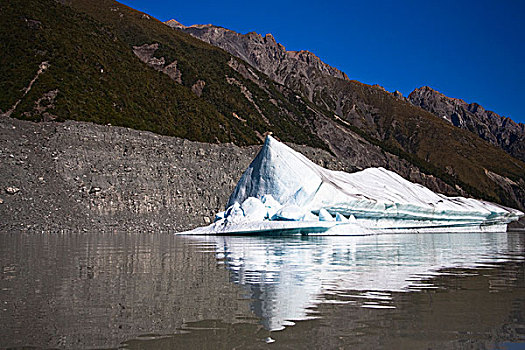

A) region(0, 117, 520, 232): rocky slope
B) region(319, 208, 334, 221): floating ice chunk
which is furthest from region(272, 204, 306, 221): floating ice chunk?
region(0, 117, 520, 232): rocky slope

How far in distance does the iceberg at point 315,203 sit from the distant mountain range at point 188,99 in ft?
76.0

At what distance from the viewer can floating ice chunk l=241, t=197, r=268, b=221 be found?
2828cm

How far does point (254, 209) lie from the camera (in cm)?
2872

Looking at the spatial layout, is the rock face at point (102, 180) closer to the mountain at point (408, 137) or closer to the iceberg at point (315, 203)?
the iceberg at point (315, 203)

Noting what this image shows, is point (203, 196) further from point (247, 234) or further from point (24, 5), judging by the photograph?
point (24, 5)

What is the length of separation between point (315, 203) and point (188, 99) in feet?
157

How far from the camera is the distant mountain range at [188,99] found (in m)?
51.8

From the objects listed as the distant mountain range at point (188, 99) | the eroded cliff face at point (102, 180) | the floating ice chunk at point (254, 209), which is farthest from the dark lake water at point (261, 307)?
the distant mountain range at point (188, 99)

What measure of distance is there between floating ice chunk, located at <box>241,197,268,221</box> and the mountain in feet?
256

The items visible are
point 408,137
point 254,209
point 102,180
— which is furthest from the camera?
point 408,137

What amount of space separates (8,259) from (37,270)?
10.9 feet

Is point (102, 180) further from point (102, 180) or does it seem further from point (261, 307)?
point (261, 307)

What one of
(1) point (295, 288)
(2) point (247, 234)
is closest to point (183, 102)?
(2) point (247, 234)

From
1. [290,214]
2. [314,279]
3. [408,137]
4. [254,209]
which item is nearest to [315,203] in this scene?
[290,214]
